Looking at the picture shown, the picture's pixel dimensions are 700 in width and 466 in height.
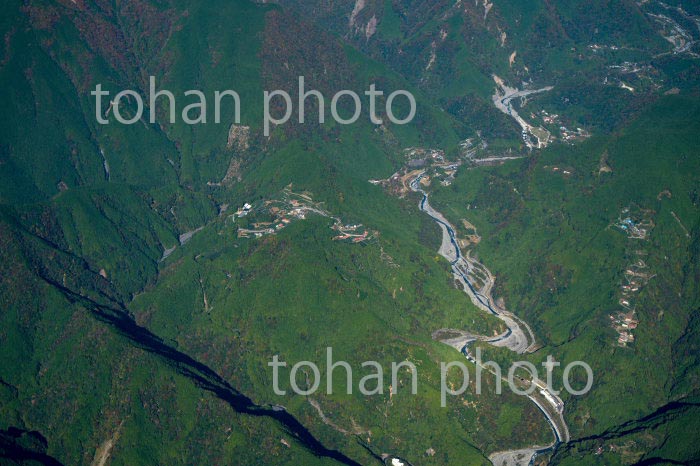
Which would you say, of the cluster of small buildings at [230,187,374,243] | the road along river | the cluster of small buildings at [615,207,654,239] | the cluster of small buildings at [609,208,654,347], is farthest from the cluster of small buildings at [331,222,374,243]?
the cluster of small buildings at [615,207,654,239]

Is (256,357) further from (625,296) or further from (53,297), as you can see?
(625,296)

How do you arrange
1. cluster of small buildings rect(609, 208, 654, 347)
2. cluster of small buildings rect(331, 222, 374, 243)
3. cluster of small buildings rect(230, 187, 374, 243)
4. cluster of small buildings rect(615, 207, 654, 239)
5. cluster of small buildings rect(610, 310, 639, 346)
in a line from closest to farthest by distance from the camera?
1. cluster of small buildings rect(610, 310, 639, 346)
2. cluster of small buildings rect(609, 208, 654, 347)
3. cluster of small buildings rect(331, 222, 374, 243)
4. cluster of small buildings rect(615, 207, 654, 239)
5. cluster of small buildings rect(230, 187, 374, 243)

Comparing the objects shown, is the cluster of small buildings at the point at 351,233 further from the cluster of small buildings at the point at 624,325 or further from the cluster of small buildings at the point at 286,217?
the cluster of small buildings at the point at 624,325

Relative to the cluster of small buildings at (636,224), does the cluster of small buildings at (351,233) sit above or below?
below

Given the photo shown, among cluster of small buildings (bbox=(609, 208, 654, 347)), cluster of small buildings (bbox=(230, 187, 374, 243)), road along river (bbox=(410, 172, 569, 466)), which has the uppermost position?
cluster of small buildings (bbox=(609, 208, 654, 347))

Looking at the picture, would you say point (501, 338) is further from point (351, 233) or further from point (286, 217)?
point (286, 217)

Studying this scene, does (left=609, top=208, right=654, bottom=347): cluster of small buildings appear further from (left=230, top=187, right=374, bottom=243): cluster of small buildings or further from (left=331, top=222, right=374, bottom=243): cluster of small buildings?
(left=230, top=187, right=374, bottom=243): cluster of small buildings

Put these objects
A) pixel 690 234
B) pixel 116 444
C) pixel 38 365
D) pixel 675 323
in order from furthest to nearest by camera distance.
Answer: pixel 690 234, pixel 675 323, pixel 38 365, pixel 116 444

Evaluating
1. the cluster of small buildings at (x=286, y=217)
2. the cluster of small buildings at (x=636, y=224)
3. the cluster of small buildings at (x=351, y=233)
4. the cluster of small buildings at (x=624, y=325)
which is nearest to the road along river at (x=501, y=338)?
the cluster of small buildings at (x=624, y=325)

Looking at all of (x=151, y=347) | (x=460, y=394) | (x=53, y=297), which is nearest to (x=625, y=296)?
(x=460, y=394)
